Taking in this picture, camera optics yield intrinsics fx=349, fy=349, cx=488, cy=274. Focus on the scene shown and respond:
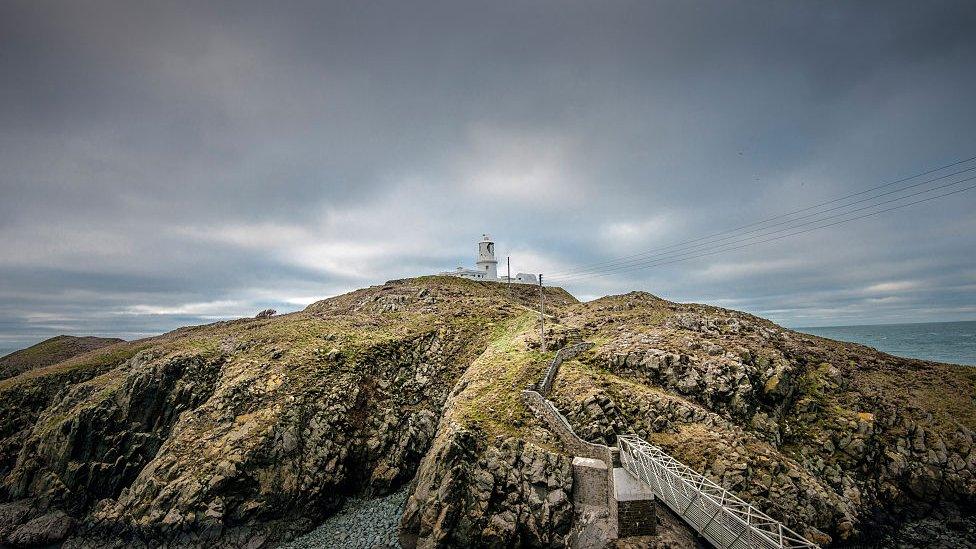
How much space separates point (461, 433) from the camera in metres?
28.0

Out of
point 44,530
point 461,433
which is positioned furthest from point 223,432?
point 461,433

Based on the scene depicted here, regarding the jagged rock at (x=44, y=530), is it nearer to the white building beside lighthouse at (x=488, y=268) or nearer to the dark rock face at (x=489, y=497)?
the dark rock face at (x=489, y=497)

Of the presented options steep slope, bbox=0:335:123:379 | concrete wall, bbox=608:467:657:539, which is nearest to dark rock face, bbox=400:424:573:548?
concrete wall, bbox=608:467:657:539

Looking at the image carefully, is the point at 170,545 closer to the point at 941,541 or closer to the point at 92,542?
the point at 92,542

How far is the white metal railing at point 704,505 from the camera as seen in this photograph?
53.6ft

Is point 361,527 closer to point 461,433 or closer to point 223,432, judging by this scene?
point 461,433

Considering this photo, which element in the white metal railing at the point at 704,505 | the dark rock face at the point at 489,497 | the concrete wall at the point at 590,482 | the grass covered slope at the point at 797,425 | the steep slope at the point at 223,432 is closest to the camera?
the white metal railing at the point at 704,505

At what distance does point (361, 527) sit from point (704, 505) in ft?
86.2

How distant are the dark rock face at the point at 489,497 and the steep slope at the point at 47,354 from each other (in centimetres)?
10140

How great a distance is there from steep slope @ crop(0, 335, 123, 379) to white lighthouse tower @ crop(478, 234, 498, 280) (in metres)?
93.0

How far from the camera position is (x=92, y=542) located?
2898 centimetres

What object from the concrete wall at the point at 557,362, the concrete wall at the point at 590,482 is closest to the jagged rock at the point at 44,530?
the concrete wall at the point at 557,362

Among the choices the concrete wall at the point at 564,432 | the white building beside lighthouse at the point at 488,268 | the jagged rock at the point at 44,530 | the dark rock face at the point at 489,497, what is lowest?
the jagged rock at the point at 44,530

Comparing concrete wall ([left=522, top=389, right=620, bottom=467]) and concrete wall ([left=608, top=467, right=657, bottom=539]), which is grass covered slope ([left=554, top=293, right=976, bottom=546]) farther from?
concrete wall ([left=608, top=467, right=657, bottom=539])
